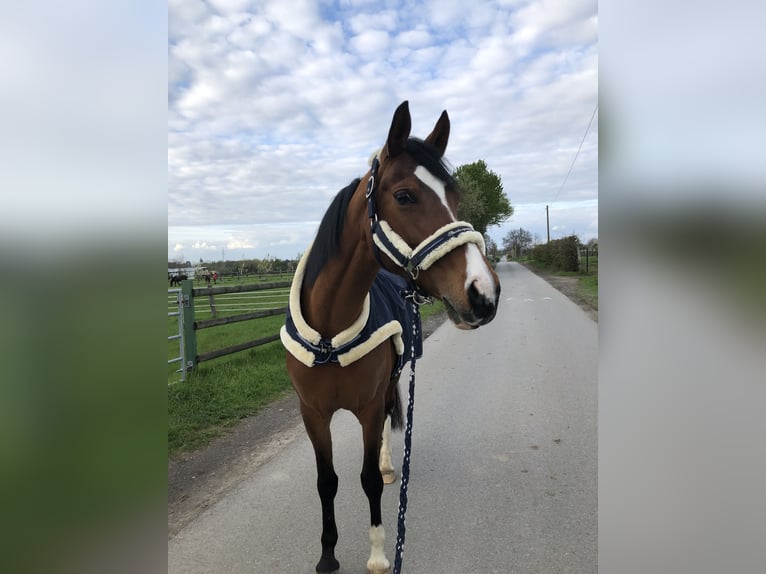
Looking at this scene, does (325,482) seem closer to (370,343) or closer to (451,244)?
(370,343)

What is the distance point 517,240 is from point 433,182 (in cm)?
6376

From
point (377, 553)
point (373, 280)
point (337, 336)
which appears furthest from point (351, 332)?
point (377, 553)

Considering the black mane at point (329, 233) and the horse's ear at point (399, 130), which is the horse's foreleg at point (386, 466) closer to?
the black mane at point (329, 233)

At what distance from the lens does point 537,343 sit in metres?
7.66

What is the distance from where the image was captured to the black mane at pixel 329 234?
2131mm

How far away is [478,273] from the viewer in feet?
5.24

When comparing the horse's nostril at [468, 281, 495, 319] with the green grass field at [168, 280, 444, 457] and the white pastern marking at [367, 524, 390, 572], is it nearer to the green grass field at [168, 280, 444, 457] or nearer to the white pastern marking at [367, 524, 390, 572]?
the white pastern marking at [367, 524, 390, 572]

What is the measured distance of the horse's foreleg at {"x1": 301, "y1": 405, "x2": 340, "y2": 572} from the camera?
236 cm

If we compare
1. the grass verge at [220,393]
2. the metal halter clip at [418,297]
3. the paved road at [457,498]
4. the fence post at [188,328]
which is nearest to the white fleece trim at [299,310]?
the metal halter clip at [418,297]

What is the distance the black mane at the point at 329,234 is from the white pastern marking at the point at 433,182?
0.45m

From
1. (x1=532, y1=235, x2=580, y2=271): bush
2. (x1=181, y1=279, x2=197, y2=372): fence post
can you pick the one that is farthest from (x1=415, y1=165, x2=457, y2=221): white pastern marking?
(x1=532, y1=235, x2=580, y2=271): bush

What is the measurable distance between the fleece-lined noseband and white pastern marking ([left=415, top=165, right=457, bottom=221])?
13 centimetres
